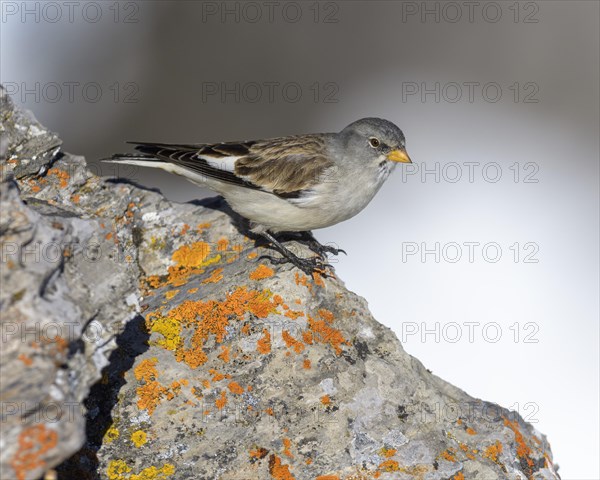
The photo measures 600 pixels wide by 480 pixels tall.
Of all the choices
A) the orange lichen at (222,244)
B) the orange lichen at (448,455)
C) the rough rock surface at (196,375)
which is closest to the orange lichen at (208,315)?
the rough rock surface at (196,375)

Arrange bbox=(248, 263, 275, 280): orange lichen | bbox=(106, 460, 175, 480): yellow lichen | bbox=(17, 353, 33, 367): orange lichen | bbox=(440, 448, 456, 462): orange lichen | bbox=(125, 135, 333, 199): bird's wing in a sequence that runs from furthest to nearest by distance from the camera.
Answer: bbox=(125, 135, 333, 199): bird's wing, bbox=(248, 263, 275, 280): orange lichen, bbox=(440, 448, 456, 462): orange lichen, bbox=(106, 460, 175, 480): yellow lichen, bbox=(17, 353, 33, 367): orange lichen

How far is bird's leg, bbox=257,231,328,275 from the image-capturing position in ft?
18.6

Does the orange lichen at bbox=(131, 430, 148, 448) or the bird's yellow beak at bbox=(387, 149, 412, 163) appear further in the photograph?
the bird's yellow beak at bbox=(387, 149, 412, 163)

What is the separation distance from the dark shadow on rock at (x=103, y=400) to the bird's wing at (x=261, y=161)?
2156 mm

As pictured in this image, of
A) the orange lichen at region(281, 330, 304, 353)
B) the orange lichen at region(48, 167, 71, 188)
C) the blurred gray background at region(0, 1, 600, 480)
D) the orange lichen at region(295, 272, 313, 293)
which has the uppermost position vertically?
the blurred gray background at region(0, 1, 600, 480)

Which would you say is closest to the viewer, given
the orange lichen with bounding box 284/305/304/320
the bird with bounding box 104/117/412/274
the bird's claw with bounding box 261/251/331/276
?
the orange lichen with bounding box 284/305/304/320

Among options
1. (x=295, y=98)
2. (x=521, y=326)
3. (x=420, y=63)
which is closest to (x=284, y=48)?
(x=295, y=98)

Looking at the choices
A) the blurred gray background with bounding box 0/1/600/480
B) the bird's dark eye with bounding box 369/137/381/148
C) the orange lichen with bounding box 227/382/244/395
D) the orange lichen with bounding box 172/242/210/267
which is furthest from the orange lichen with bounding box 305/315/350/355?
the blurred gray background with bounding box 0/1/600/480

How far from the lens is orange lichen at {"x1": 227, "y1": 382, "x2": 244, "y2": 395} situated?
4.63 m

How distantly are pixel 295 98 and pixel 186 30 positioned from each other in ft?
9.57

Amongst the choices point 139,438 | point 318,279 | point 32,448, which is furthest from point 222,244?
point 32,448

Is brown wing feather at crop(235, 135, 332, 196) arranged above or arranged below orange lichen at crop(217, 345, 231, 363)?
above

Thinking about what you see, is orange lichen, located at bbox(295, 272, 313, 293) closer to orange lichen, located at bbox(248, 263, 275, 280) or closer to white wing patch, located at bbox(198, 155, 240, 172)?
orange lichen, located at bbox(248, 263, 275, 280)

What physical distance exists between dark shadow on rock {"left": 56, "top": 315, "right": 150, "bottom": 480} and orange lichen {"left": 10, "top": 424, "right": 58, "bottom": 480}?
2.46ft
